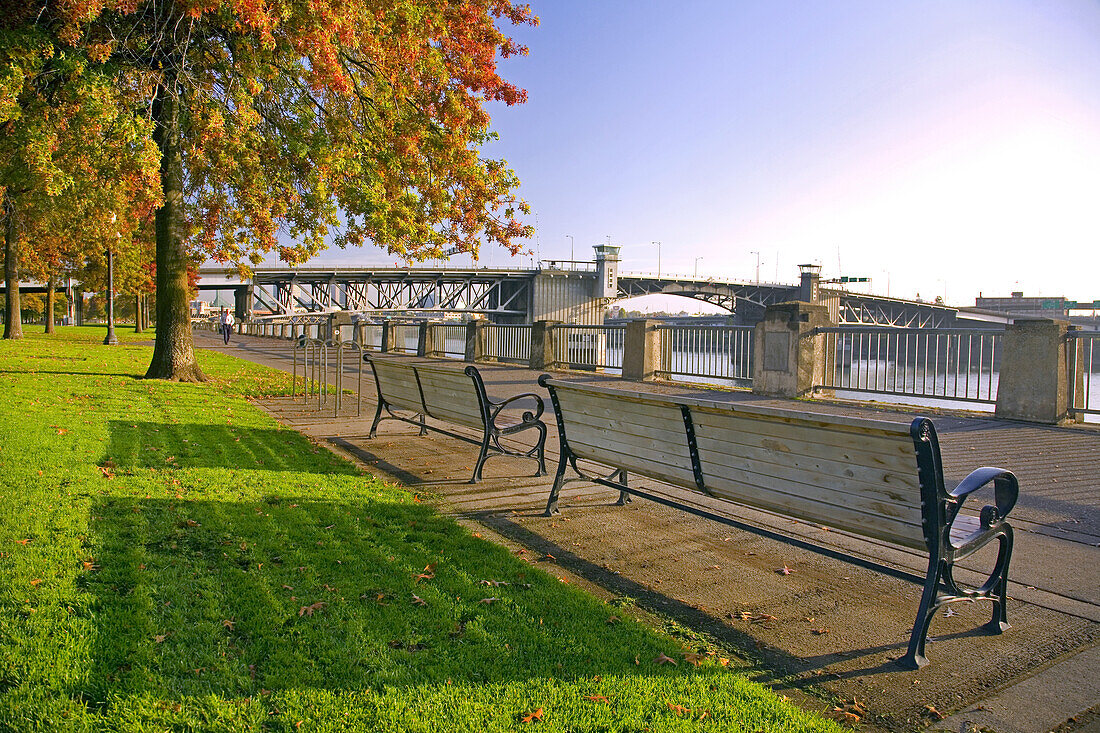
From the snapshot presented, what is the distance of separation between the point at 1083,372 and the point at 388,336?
83.7ft

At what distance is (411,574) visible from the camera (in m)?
4.50

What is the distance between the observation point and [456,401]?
313 inches

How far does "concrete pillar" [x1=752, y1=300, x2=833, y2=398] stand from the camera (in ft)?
44.1

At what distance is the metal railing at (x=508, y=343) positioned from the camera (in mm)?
23344

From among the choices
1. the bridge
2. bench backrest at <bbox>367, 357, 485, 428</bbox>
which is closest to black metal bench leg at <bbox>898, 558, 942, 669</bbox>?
bench backrest at <bbox>367, 357, 485, 428</bbox>

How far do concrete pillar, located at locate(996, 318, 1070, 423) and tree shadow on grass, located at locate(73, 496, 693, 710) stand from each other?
8818 mm

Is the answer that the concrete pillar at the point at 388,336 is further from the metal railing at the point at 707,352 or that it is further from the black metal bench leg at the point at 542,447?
the black metal bench leg at the point at 542,447

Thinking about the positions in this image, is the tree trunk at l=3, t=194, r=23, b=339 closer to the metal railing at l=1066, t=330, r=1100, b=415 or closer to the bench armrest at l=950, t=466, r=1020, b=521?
the metal railing at l=1066, t=330, r=1100, b=415

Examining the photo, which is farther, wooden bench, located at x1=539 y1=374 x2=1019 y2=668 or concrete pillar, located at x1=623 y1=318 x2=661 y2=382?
concrete pillar, located at x1=623 y1=318 x2=661 y2=382

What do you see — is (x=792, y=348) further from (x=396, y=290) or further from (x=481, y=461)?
(x=396, y=290)

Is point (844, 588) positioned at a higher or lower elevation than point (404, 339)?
lower

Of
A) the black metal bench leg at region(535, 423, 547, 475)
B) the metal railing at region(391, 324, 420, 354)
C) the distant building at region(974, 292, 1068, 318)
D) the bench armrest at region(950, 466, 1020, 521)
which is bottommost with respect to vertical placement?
the black metal bench leg at region(535, 423, 547, 475)

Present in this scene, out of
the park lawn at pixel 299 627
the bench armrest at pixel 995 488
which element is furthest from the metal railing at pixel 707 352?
the bench armrest at pixel 995 488

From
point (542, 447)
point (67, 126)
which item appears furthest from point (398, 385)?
point (67, 126)
